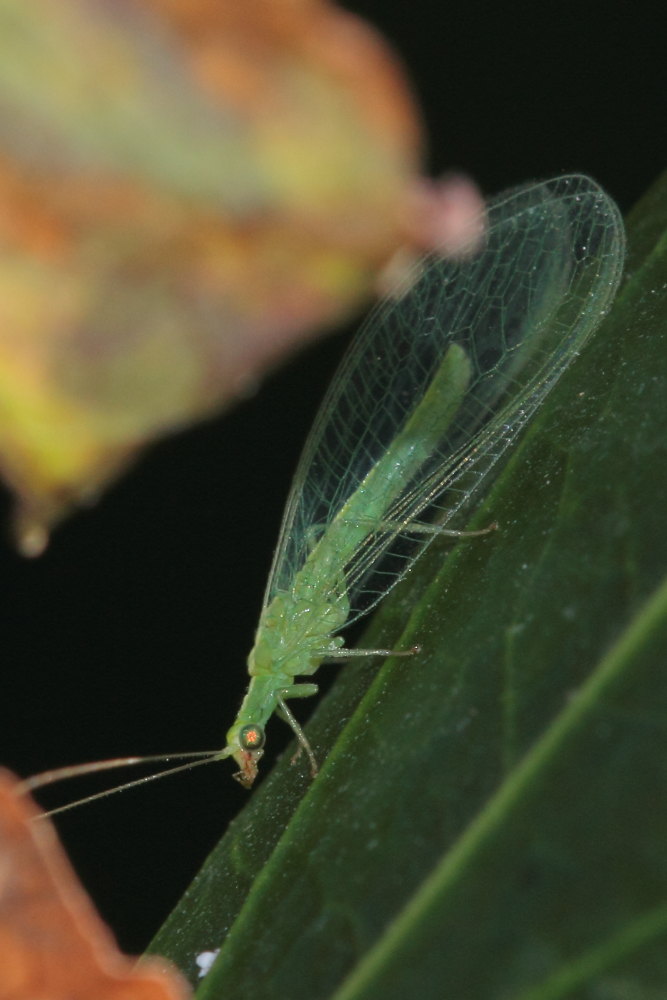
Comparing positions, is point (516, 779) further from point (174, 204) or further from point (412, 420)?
point (412, 420)

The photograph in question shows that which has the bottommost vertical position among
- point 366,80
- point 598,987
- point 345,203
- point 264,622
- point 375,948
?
point 264,622

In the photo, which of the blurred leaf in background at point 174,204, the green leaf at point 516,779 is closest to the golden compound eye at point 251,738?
the green leaf at point 516,779

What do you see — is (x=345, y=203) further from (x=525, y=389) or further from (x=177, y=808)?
(x=177, y=808)

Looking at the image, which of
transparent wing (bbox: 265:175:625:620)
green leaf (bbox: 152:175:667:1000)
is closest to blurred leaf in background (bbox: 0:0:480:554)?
green leaf (bbox: 152:175:667:1000)

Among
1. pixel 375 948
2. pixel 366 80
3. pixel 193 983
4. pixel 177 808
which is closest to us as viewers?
pixel 366 80

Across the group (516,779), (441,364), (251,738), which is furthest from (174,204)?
(251,738)

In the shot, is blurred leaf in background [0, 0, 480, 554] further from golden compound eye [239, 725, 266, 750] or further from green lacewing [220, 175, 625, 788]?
golden compound eye [239, 725, 266, 750]

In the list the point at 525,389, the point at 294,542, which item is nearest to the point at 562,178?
the point at 525,389

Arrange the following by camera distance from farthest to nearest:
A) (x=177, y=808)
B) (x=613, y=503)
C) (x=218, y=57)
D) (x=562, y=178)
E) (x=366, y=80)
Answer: (x=177, y=808)
(x=562, y=178)
(x=613, y=503)
(x=218, y=57)
(x=366, y=80)
